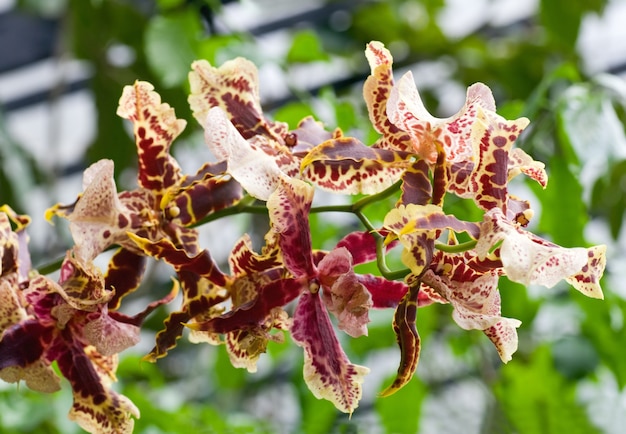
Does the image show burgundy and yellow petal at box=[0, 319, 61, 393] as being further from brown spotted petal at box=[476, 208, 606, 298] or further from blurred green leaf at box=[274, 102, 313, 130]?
blurred green leaf at box=[274, 102, 313, 130]

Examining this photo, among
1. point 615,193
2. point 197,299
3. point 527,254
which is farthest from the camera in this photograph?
point 615,193

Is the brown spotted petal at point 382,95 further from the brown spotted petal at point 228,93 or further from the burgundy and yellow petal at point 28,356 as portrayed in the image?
the burgundy and yellow petal at point 28,356

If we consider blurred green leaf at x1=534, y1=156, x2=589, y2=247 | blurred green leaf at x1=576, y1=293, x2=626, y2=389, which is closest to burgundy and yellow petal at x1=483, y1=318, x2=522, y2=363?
blurred green leaf at x1=534, y1=156, x2=589, y2=247

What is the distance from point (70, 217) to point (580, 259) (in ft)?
0.84

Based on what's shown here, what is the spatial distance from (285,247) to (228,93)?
0.12 metres

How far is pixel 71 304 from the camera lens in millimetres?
483

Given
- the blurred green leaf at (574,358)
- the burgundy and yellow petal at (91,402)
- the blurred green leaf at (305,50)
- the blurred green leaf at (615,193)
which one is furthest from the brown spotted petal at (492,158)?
the blurred green leaf at (574,358)

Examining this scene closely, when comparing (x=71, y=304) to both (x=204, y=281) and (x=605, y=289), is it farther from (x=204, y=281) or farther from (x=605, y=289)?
(x=605, y=289)

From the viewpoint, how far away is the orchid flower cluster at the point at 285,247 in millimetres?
447

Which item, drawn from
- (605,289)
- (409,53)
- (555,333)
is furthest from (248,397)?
(605,289)

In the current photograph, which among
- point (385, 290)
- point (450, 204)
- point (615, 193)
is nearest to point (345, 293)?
point (385, 290)

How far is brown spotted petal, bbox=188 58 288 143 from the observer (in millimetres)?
546

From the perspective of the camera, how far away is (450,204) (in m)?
0.74

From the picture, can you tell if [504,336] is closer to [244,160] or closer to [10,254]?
[244,160]
